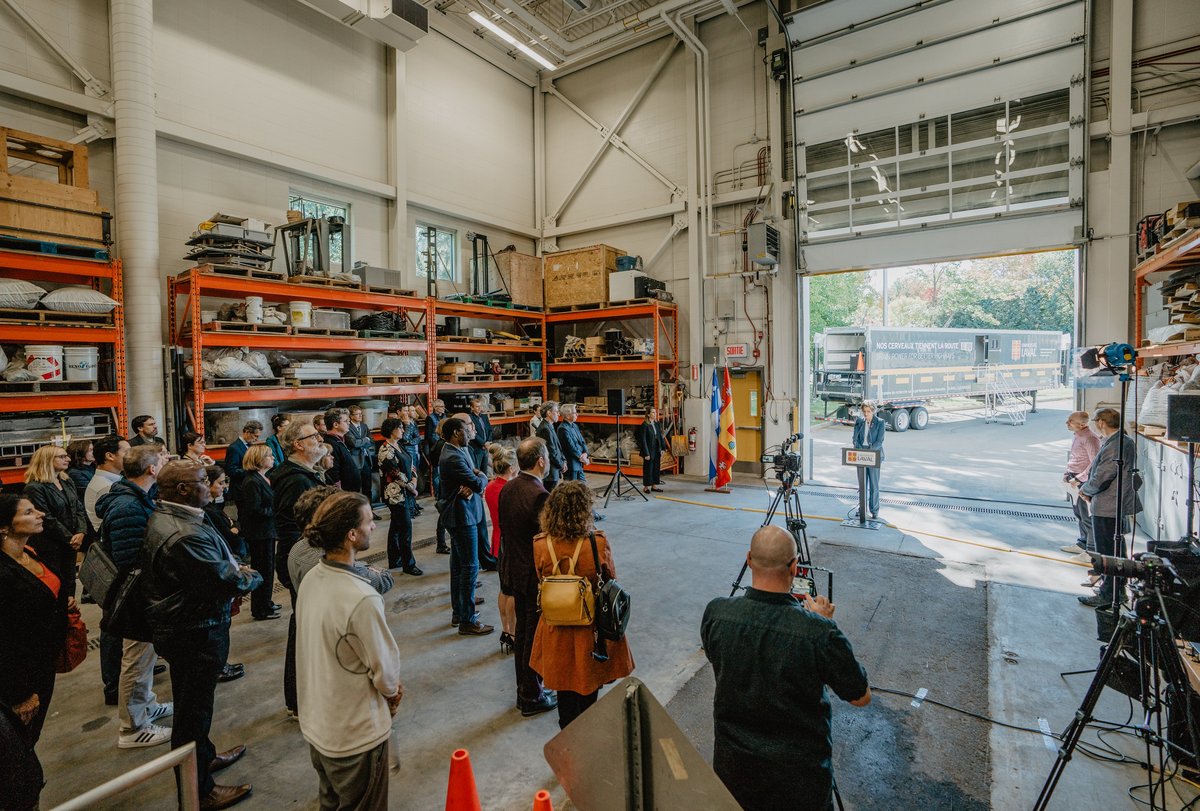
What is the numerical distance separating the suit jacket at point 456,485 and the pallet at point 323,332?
15.7 ft

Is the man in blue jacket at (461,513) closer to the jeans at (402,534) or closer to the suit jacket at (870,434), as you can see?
the jeans at (402,534)

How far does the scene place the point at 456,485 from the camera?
4.63 metres

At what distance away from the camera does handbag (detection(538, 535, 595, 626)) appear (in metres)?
2.68

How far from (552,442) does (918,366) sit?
14.0 meters

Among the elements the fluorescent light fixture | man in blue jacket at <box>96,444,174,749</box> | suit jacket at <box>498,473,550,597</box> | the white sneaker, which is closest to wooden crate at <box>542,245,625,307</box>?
the fluorescent light fixture

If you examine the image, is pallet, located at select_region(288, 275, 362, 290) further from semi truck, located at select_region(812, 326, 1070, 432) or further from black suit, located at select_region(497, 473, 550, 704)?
semi truck, located at select_region(812, 326, 1070, 432)

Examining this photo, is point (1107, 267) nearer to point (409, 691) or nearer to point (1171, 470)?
point (1171, 470)

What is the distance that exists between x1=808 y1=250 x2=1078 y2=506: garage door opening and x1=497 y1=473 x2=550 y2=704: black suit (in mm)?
6774

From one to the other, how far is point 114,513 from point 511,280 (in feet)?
31.7

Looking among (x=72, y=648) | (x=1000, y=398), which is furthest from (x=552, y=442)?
(x=1000, y=398)

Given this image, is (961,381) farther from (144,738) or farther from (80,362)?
(80,362)

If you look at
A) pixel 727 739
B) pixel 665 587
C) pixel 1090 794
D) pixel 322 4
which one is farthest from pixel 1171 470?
pixel 322 4

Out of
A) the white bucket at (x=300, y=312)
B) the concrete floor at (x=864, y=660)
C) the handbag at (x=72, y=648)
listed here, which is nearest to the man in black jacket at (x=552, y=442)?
the concrete floor at (x=864, y=660)

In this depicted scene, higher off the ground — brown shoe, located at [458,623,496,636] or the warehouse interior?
the warehouse interior
